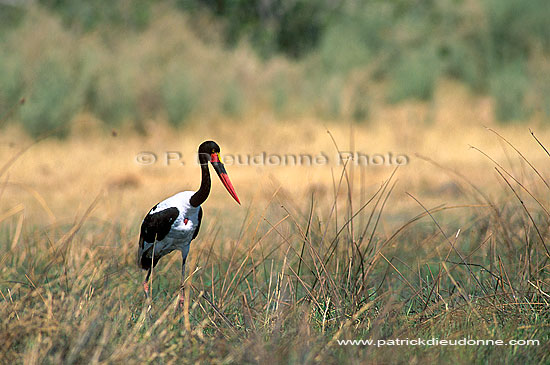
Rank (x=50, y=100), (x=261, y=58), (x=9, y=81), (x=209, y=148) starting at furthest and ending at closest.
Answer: (x=261, y=58), (x=50, y=100), (x=9, y=81), (x=209, y=148)

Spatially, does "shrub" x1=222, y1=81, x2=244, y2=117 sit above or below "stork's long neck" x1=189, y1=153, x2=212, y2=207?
below

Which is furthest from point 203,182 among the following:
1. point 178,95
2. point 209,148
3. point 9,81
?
point 178,95

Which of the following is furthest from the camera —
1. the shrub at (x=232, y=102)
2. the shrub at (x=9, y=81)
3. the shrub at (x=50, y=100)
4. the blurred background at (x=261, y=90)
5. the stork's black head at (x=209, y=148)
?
the shrub at (x=232, y=102)

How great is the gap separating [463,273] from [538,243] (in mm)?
374

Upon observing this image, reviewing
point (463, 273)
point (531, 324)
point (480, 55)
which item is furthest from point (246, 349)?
point (480, 55)

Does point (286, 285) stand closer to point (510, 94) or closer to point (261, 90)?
point (261, 90)

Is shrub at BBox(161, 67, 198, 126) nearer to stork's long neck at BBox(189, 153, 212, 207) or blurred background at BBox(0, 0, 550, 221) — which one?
blurred background at BBox(0, 0, 550, 221)

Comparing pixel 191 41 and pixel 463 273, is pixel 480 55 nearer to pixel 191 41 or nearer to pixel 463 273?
pixel 191 41

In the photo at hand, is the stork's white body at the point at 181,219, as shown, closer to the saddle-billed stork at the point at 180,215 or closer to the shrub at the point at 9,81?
the saddle-billed stork at the point at 180,215

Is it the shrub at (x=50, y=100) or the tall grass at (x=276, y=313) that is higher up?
the shrub at (x=50, y=100)

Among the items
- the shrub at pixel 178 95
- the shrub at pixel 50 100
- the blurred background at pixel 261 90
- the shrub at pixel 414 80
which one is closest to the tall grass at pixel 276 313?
the blurred background at pixel 261 90

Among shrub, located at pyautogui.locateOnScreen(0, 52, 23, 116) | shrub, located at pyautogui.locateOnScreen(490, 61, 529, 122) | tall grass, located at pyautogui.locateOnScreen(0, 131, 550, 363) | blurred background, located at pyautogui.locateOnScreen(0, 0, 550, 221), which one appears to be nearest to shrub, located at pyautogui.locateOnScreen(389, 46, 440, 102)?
blurred background, located at pyautogui.locateOnScreen(0, 0, 550, 221)

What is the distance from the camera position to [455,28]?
15078 millimetres

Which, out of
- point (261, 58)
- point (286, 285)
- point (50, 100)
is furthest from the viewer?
point (261, 58)
